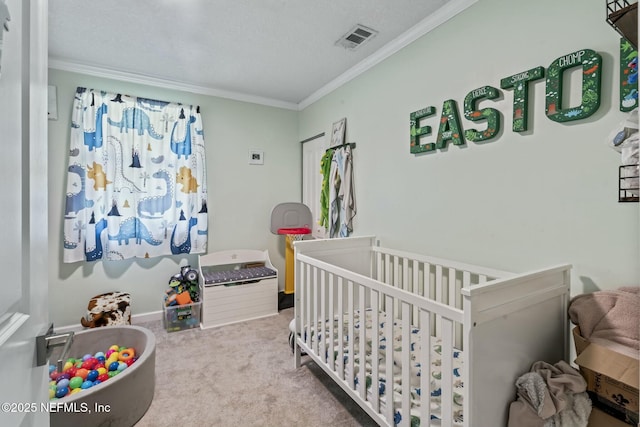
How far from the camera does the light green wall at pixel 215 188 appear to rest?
2.61 meters

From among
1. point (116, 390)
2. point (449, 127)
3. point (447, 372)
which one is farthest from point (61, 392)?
point (449, 127)

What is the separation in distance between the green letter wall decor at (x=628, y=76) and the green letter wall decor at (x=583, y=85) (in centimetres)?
7

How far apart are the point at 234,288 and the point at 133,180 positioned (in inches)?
55.6

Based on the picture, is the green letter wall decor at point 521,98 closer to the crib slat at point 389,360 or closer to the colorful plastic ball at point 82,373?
the crib slat at point 389,360

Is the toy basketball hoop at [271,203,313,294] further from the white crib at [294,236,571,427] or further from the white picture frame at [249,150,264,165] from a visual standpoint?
the white crib at [294,236,571,427]

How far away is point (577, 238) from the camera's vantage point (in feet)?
4.35

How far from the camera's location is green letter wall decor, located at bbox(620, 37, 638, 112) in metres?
1.12

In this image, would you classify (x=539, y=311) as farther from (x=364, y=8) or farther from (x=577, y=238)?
(x=364, y=8)

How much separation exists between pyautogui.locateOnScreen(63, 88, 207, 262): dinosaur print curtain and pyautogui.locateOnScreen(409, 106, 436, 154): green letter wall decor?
2133 millimetres

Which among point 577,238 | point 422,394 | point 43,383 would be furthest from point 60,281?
point 577,238

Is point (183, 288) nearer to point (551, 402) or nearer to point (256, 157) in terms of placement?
point (256, 157)

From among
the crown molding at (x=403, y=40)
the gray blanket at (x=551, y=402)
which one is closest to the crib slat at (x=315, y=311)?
the gray blanket at (x=551, y=402)

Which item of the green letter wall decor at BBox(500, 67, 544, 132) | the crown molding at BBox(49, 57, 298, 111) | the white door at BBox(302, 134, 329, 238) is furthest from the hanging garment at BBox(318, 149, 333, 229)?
the green letter wall decor at BBox(500, 67, 544, 132)

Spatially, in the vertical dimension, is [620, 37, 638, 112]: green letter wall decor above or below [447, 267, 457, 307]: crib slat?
above
